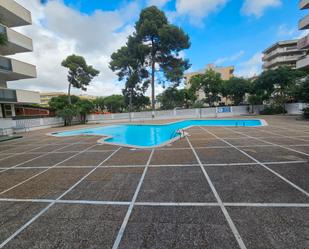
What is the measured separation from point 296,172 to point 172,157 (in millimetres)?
3138

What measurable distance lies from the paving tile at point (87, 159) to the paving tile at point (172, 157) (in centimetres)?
181

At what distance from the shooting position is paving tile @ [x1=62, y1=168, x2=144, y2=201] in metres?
3.21

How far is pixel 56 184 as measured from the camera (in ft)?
12.8

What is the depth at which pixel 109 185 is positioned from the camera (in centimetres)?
370

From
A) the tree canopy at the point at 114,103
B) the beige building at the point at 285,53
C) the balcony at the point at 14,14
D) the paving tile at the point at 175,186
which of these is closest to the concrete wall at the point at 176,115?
the balcony at the point at 14,14

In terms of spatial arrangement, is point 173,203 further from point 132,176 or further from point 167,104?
point 167,104

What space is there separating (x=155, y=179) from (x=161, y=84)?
823 inches

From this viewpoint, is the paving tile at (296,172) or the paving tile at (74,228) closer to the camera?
the paving tile at (74,228)

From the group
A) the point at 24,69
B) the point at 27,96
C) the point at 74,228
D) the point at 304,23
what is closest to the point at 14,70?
the point at 24,69

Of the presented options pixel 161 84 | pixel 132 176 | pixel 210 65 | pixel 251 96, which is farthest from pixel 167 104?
pixel 210 65

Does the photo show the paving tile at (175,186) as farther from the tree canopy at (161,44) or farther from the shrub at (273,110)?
the shrub at (273,110)

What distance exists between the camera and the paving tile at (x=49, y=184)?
3.42 metres

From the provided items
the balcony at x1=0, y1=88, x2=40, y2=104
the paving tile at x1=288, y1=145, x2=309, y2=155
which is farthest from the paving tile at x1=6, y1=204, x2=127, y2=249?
the balcony at x1=0, y1=88, x2=40, y2=104

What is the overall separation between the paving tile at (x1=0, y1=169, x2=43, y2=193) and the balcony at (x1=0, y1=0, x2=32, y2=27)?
15.6 metres
